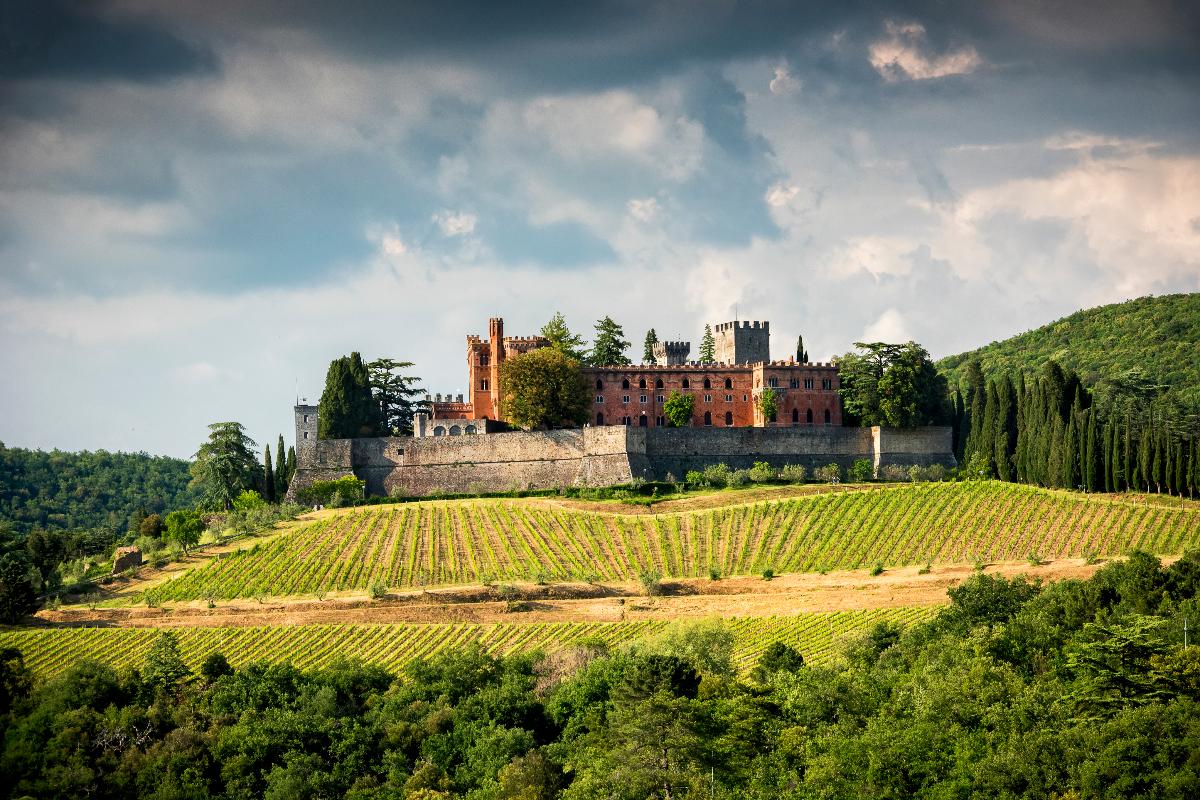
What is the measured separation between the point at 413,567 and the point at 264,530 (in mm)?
11778

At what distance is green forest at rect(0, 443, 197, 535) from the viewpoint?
128m

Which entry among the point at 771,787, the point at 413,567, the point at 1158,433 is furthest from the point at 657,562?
the point at 771,787

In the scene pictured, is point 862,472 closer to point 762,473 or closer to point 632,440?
point 762,473

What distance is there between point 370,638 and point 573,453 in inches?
1028

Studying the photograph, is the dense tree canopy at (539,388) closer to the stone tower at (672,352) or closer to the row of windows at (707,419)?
the row of windows at (707,419)

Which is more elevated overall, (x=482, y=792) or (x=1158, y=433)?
(x=1158, y=433)

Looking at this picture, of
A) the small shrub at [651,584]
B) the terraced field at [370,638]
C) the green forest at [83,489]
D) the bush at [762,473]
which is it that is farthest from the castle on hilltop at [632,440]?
the green forest at [83,489]

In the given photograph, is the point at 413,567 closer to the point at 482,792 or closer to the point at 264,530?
the point at 264,530

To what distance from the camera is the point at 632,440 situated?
8369cm

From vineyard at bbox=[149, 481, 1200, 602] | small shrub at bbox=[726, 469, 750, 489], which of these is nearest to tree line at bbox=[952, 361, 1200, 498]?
vineyard at bbox=[149, 481, 1200, 602]

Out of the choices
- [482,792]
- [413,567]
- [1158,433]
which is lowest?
[482,792]

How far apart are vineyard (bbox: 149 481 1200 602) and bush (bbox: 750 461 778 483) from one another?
519cm

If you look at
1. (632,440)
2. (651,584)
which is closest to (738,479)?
(632,440)

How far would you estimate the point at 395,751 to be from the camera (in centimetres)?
4525
